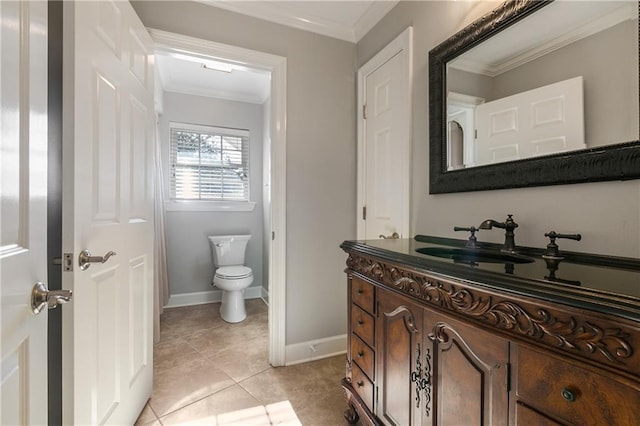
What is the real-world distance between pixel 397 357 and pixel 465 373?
12.4 inches

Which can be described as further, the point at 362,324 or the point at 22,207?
the point at 362,324

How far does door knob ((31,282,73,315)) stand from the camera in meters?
0.65

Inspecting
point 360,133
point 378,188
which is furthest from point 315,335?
point 360,133

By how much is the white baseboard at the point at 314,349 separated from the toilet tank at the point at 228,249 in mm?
1442

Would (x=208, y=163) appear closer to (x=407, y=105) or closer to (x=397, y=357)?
(x=407, y=105)

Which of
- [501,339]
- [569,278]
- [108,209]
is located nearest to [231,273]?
[108,209]

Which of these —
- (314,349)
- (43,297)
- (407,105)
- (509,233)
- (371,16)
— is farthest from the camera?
(314,349)

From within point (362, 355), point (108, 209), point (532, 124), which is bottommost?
point (362, 355)

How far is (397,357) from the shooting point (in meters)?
1.06

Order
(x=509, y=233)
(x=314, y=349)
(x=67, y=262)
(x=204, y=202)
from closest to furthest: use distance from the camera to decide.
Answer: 1. (x=67, y=262)
2. (x=509, y=233)
3. (x=314, y=349)
4. (x=204, y=202)

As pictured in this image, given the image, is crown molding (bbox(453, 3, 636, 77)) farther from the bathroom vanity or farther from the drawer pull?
the drawer pull

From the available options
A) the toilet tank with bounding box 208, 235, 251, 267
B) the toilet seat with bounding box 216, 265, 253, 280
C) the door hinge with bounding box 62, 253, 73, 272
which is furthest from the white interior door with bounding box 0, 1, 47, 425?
the toilet tank with bounding box 208, 235, 251, 267

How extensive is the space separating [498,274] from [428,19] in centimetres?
156

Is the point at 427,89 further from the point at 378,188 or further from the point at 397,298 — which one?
the point at 397,298
